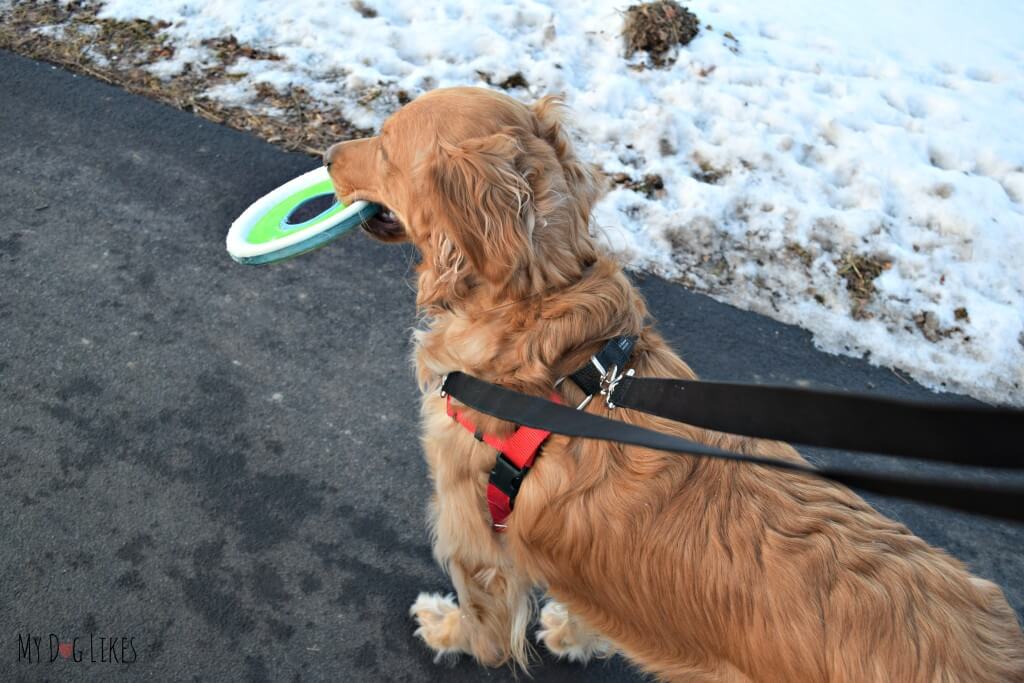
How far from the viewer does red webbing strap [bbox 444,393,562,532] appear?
2.30 m

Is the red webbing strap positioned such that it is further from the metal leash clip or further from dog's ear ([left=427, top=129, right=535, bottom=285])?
dog's ear ([left=427, top=129, right=535, bottom=285])

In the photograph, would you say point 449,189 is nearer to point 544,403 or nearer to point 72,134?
point 544,403

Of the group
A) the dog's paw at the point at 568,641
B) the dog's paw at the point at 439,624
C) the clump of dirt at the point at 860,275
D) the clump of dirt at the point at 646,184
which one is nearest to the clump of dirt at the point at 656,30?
the clump of dirt at the point at 646,184

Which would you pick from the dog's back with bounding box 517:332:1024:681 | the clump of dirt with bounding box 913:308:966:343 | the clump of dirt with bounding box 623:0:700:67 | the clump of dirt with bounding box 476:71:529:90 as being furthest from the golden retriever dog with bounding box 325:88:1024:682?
the clump of dirt with bounding box 623:0:700:67

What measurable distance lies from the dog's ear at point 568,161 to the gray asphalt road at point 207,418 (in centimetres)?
162

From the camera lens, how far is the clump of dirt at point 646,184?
16.6ft

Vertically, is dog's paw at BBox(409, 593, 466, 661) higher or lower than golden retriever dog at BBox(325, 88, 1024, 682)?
lower

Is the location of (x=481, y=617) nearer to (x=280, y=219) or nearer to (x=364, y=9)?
(x=280, y=219)

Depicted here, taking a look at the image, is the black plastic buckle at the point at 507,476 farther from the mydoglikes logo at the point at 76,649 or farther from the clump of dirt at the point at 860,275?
the clump of dirt at the point at 860,275

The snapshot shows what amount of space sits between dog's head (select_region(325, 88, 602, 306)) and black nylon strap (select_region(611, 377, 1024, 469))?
74 centimetres

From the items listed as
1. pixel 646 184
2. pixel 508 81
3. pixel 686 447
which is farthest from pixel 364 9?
pixel 686 447

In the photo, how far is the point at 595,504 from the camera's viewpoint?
219 centimetres

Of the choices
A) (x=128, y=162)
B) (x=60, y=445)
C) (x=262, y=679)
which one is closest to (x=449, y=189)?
(x=262, y=679)

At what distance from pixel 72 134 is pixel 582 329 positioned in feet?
13.6
